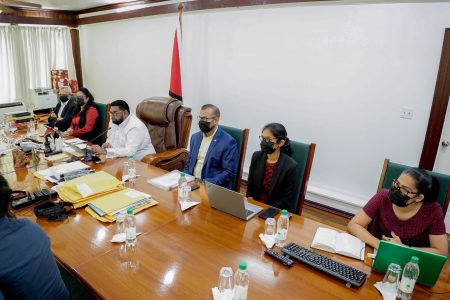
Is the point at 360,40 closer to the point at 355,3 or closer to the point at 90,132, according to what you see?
the point at 355,3

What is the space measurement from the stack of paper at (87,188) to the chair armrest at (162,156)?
2.18 ft

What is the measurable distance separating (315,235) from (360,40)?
202 cm

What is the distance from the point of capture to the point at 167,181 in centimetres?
203

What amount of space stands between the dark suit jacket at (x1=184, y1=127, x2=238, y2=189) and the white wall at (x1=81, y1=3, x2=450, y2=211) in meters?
1.14

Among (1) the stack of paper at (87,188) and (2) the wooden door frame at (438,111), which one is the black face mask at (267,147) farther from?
(2) the wooden door frame at (438,111)

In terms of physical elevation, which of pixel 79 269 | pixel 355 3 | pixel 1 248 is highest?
pixel 355 3

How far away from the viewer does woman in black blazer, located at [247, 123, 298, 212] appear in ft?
6.56

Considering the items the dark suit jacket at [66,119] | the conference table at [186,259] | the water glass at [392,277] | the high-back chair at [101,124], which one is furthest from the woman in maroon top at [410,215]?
the dark suit jacket at [66,119]

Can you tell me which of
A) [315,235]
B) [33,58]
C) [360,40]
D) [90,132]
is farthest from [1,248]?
[33,58]

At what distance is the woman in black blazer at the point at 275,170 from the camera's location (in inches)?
78.7

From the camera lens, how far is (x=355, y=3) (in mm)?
2693

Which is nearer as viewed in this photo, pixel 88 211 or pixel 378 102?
pixel 88 211

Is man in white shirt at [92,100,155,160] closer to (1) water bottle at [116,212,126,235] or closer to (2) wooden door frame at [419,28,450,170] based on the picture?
(1) water bottle at [116,212,126,235]

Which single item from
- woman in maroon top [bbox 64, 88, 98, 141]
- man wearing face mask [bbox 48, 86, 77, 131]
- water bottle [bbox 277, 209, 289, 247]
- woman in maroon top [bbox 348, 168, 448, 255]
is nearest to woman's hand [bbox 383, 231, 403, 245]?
woman in maroon top [bbox 348, 168, 448, 255]
